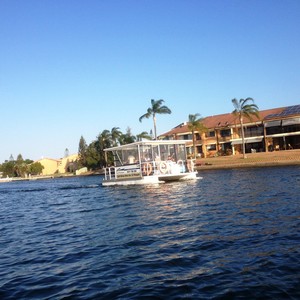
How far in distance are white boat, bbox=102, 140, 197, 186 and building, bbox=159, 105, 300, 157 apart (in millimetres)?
33895

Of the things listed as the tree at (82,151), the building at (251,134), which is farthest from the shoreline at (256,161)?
A: the tree at (82,151)

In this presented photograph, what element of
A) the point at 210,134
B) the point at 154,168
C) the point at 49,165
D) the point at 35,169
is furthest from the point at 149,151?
the point at 49,165

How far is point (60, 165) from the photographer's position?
132125 millimetres

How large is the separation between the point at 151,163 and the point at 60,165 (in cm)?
10386

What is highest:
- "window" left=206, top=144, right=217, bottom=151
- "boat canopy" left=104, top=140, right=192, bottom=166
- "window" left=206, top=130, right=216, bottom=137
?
"window" left=206, top=130, right=216, bottom=137

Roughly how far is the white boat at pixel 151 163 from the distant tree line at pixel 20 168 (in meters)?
102

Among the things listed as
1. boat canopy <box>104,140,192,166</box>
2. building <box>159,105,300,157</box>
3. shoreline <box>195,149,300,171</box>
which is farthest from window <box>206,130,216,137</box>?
boat canopy <box>104,140,192,166</box>

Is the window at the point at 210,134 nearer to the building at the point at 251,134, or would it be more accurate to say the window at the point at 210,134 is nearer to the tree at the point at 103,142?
the building at the point at 251,134

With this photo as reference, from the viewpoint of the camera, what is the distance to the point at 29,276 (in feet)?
27.0

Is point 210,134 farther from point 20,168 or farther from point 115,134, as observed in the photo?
point 20,168

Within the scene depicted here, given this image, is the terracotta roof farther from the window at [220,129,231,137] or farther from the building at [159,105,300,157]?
the window at [220,129,231,137]

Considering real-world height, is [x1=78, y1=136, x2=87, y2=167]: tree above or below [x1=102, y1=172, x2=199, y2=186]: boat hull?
above

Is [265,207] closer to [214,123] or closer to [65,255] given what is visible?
[65,255]

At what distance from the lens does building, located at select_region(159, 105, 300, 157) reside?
2522 inches
